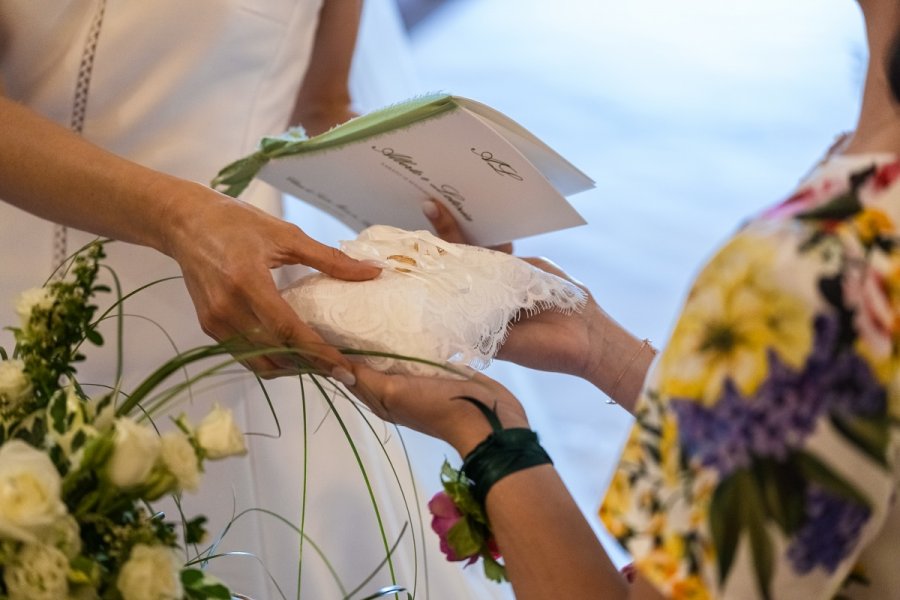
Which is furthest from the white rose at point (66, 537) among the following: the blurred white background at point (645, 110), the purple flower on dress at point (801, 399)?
the blurred white background at point (645, 110)

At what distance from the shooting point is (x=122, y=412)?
0.65 m

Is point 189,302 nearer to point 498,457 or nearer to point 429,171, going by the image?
point 429,171

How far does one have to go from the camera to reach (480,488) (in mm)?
741

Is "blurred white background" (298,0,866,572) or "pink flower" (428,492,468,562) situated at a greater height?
"blurred white background" (298,0,866,572)

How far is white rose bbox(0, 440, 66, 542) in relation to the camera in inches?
20.5

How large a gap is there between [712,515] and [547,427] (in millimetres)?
1090

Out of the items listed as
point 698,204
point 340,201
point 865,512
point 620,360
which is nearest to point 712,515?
point 865,512

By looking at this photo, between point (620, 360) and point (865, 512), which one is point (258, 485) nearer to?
point (620, 360)

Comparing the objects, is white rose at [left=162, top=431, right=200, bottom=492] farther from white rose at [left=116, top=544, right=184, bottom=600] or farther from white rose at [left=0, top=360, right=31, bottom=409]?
white rose at [left=0, top=360, right=31, bottom=409]

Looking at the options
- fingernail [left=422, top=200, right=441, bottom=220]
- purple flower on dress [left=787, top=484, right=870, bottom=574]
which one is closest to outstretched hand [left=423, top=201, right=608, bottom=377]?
fingernail [left=422, top=200, right=441, bottom=220]

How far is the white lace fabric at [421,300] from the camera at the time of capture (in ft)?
2.69

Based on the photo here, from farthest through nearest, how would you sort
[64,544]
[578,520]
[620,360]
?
[620,360] < [578,520] < [64,544]

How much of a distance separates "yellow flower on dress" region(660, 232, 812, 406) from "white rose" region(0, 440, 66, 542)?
36 cm

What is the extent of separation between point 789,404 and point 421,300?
13.7 inches
